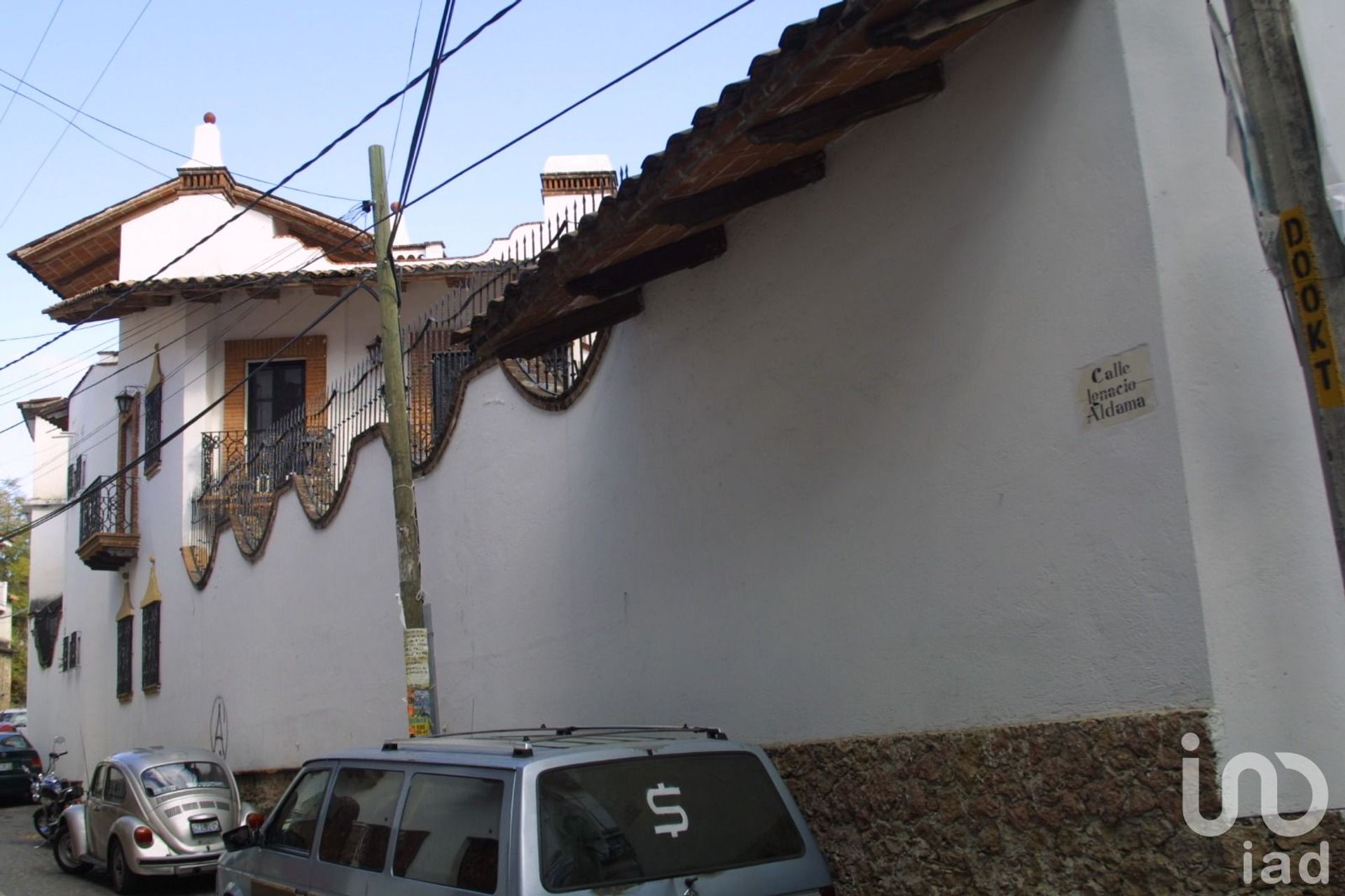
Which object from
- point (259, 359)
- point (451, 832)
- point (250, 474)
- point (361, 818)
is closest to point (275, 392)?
point (259, 359)

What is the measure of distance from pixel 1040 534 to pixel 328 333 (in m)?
18.2

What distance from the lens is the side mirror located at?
266 inches

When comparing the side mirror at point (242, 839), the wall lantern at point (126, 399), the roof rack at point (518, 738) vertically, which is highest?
the wall lantern at point (126, 399)

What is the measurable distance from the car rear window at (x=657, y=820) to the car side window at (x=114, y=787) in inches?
362

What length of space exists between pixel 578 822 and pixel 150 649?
18.8m

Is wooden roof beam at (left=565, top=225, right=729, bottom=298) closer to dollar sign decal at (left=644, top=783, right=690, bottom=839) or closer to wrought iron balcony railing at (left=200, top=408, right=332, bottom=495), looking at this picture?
dollar sign decal at (left=644, top=783, right=690, bottom=839)

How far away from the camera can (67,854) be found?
1337 centimetres

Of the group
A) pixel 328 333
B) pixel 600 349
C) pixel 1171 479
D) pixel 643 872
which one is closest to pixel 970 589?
pixel 1171 479

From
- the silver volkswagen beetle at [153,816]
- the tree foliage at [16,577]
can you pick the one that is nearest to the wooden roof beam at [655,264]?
the silver volkswagen beetle at [153,816]

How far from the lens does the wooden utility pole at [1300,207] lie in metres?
3.99

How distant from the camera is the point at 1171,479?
16.4ft

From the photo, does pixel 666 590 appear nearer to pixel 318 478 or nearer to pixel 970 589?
pixel 970 589

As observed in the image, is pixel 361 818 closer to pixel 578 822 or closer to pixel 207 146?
pixel 578 822

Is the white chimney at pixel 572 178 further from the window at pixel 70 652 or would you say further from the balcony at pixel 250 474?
the window at pixel 70 652
